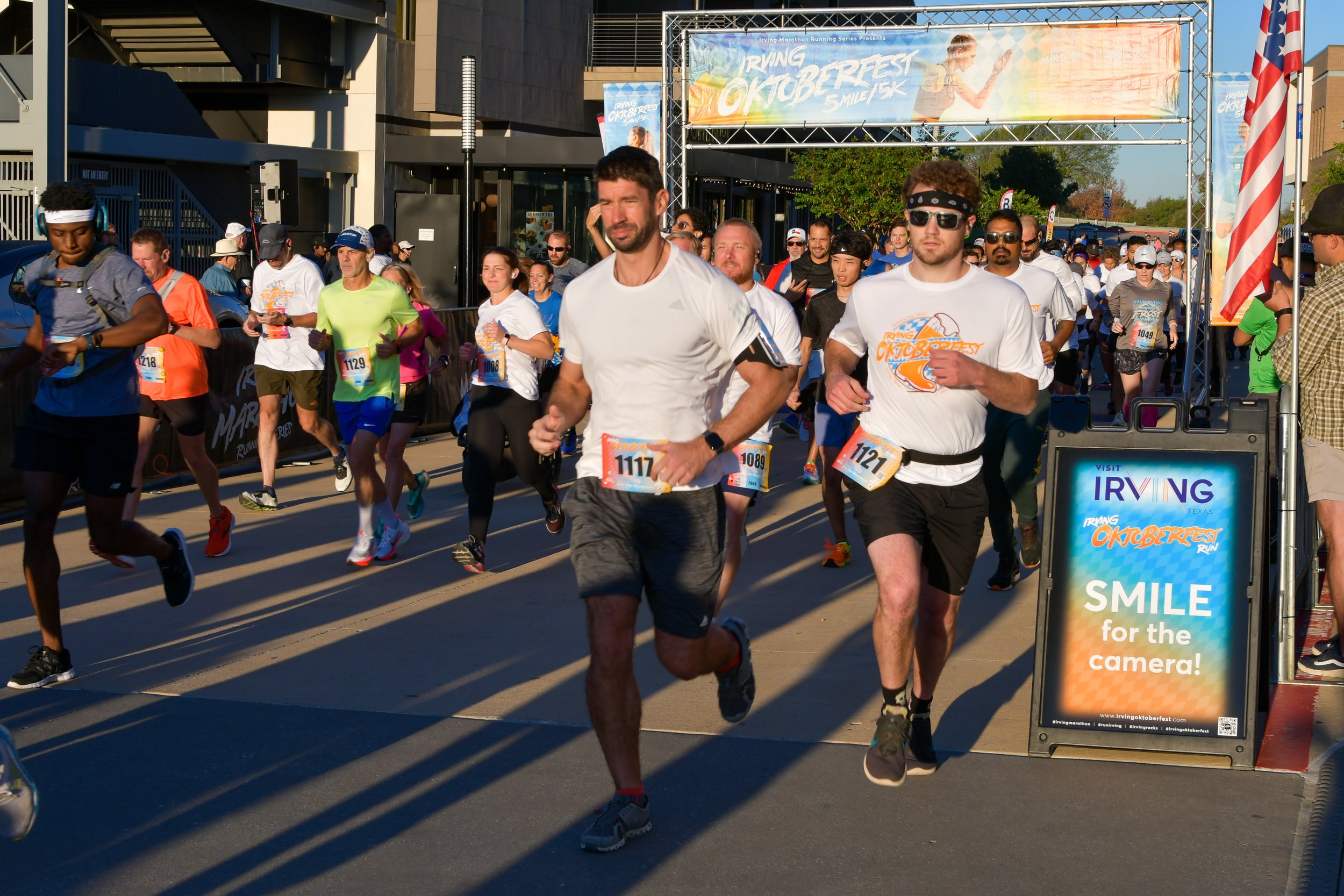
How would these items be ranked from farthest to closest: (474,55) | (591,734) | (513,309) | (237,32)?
(474,55)
(237,32)
(513,309)
(591,734)

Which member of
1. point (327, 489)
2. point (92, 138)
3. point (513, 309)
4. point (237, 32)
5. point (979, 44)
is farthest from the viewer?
point (237, 32)

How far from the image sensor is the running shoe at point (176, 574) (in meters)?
6.82

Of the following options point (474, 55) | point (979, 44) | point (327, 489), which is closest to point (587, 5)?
point (474, 55)

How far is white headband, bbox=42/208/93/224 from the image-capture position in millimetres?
6004

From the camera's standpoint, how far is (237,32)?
30.5m

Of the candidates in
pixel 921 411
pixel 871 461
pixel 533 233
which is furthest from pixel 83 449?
pixel 533 233

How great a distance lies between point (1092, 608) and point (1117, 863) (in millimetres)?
1049

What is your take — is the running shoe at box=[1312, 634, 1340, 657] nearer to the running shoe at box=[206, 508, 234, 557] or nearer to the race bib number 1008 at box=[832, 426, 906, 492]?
the race bib number 1008 at box=[832, 426, 906, 492]

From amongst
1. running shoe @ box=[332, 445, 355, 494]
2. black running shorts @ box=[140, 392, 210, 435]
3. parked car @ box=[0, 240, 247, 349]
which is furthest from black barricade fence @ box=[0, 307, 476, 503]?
black running shorts @ box=[140, 392, 210, 435]

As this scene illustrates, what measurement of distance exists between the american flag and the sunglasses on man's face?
114 inches

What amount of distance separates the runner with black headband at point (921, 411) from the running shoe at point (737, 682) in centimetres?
44

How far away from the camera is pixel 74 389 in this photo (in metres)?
6.05

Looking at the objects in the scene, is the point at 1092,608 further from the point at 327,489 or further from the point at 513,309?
the point at 327,489

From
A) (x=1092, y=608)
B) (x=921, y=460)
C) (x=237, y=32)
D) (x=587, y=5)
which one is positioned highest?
(x=587, y=5)
